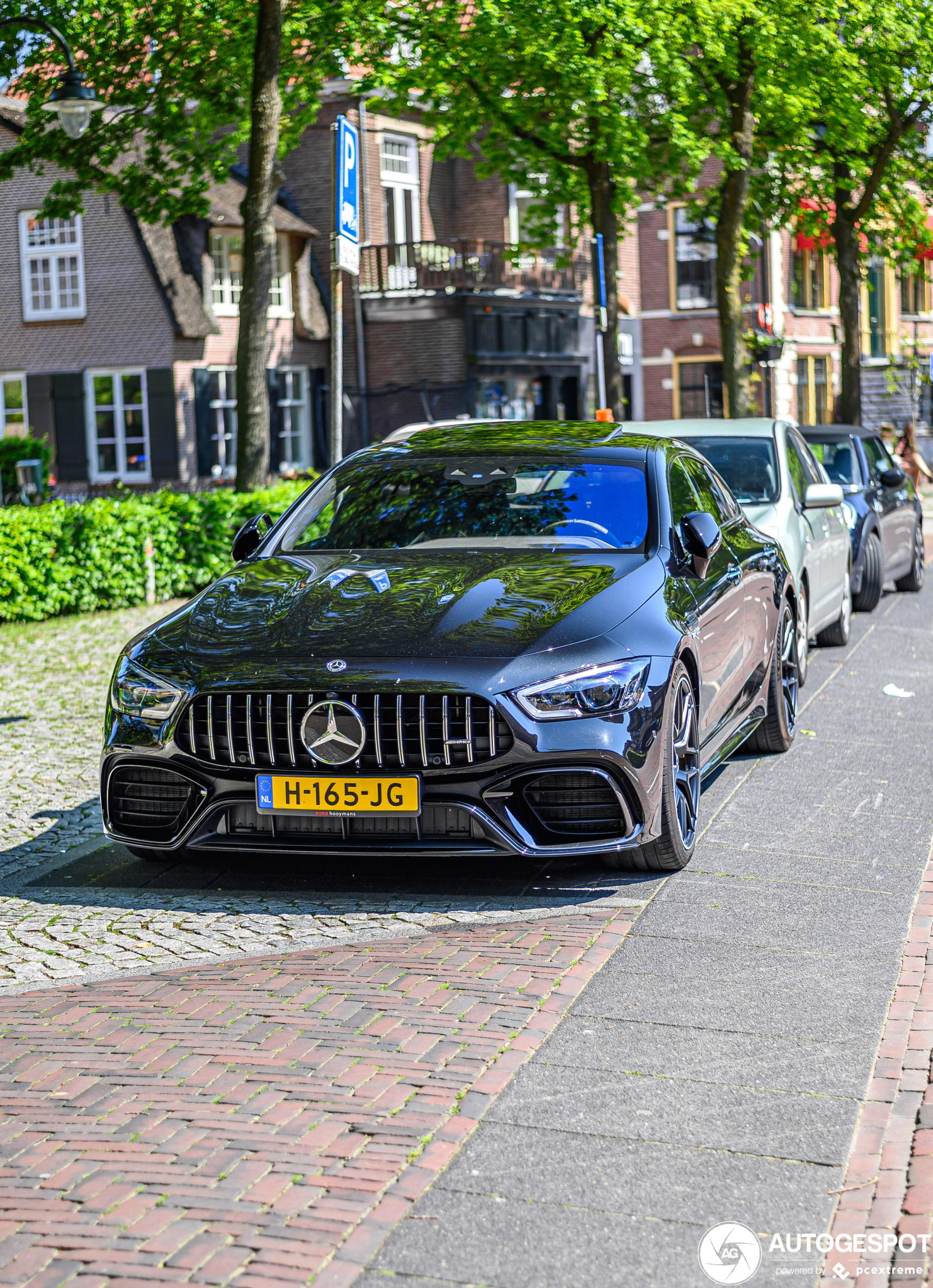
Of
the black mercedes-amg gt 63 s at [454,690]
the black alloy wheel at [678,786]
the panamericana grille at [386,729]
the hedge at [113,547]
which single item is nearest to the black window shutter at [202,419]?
the hedge at [113,547]

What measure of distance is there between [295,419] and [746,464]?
90.1ft

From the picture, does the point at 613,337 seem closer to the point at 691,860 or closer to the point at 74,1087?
the point at 691,860

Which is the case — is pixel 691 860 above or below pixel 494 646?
below

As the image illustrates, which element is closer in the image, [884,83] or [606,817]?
[606,817]

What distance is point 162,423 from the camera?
34.2 m

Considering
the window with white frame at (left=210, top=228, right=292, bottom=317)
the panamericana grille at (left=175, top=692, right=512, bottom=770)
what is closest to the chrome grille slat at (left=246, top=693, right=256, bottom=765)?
the panamericana grille at (left=175, top=692, right=512, bottom=770)

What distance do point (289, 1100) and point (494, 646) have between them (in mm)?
2069

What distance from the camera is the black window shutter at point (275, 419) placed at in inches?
1439

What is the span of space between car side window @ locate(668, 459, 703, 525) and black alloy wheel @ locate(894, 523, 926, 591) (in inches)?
399

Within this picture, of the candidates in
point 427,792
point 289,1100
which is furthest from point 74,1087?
point 427,792

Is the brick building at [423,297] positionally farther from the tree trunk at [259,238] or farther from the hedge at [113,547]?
the tree trunk at [259,238]

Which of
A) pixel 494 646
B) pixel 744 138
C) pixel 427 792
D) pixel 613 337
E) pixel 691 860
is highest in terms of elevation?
pixel 744 138

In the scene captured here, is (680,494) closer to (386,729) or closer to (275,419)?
(386,729)

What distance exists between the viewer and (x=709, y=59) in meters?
22.6
